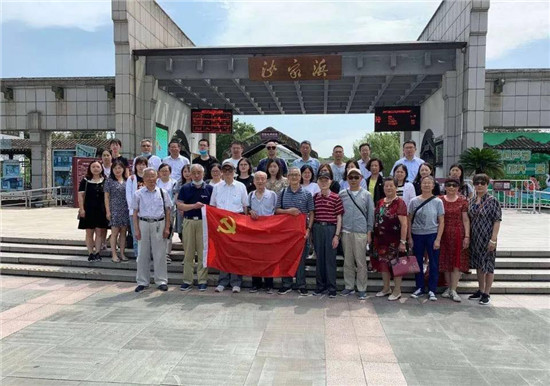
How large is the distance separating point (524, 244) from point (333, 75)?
30.0 feet

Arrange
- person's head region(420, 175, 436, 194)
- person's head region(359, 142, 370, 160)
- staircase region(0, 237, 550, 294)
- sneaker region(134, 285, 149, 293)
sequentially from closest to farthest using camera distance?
person's head region(420, 175, 436, 194) → sneaker region(134, 285, 149, 293) → staircase region(0, 237, 550, 294) → person's head region(359, 142, 370, 160)

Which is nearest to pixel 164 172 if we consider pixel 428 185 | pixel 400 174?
pixel 400 174

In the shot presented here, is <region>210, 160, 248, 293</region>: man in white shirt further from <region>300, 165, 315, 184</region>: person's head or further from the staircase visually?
<region>300, 165, 315, 184</region>: person's head

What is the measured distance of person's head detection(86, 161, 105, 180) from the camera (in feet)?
22.6

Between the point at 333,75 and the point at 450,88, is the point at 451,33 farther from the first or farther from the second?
the point at 333,75

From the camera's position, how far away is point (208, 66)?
16031 mm

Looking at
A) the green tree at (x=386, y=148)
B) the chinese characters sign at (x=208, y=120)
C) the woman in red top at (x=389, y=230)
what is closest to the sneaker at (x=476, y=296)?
the woman in red top at (x=389, y=230)

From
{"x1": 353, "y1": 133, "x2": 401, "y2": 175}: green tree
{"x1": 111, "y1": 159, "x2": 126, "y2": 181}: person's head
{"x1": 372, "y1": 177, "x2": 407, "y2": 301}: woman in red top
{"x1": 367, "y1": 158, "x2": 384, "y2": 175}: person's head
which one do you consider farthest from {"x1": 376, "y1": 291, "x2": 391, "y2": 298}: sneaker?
{"x1": 353, "y1": 133, "x2": 401, "y2": 175}: green tree

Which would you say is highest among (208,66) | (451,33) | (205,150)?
(451,33)

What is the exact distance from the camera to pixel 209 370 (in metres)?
3.64

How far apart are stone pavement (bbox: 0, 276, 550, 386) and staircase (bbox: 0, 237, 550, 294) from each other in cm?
46

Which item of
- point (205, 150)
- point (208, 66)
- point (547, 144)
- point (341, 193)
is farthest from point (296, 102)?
point (341, 193)

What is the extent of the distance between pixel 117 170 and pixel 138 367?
4067mm

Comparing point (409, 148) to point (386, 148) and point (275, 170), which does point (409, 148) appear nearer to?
point (275, 170)
